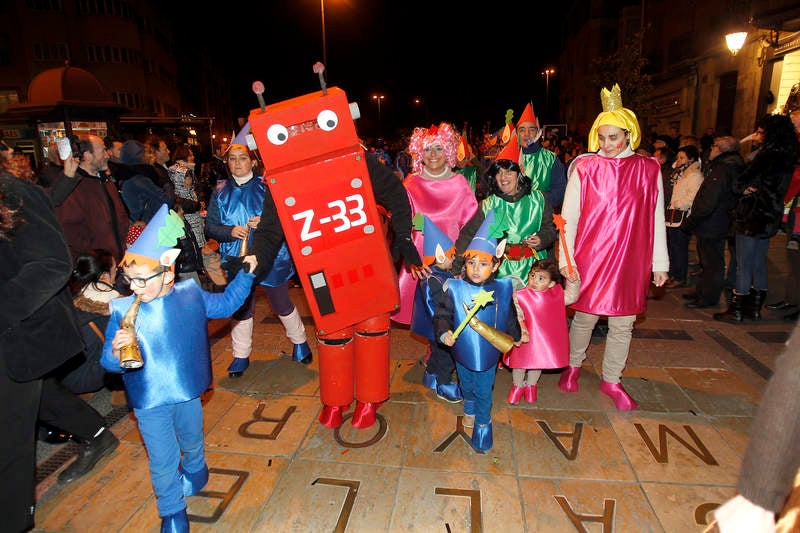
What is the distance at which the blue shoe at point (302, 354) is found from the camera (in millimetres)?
4625

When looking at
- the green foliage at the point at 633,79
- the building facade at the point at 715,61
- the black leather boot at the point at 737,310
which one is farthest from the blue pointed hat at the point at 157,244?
the green foliage at the point at 633,79

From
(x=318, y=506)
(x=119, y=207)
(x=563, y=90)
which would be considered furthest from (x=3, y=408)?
(x=563, y=90)

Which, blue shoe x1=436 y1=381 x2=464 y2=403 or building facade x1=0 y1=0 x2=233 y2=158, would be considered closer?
blue shoe x1=436 y1=381 x2=464 y2=403

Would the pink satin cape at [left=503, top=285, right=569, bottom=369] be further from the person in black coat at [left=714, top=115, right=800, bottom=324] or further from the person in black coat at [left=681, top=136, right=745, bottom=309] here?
the person in black coat at [left=681, top=136, right=745, bottom=309]

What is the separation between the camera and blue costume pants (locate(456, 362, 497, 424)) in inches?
122

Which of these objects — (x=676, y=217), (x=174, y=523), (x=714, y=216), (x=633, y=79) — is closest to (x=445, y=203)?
(x=174, y=523)

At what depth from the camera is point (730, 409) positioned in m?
3.62

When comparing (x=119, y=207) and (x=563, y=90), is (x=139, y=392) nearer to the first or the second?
(x=119, y=207)

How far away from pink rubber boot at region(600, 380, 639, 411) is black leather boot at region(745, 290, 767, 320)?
290cm

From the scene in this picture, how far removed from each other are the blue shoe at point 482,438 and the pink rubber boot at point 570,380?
42.7 inches

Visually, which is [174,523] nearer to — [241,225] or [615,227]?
[241,225]

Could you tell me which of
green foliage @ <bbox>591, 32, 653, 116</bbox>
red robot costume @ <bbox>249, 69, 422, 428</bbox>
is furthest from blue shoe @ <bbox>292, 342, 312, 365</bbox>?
green foliage @ <bbox>591, 32, 653, 116</bbox>

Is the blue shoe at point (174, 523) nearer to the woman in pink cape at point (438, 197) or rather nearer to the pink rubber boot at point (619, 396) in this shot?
the woman in pink cape at point (438, 197)

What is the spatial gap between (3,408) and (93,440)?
3.93ft
